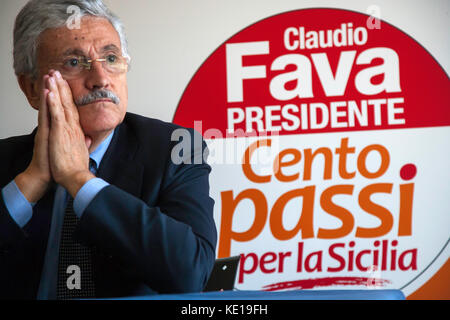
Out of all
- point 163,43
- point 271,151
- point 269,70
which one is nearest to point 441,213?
point 271,151

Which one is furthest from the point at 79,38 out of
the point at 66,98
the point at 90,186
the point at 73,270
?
the point at 73,270

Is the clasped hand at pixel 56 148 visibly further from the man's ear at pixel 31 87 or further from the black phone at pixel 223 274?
the black phone at pixel 223 274

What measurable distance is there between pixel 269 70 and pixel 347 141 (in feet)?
1.62

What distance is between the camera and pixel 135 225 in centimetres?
100

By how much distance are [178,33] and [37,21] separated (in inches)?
53.9

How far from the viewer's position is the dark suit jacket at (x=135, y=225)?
1001mm

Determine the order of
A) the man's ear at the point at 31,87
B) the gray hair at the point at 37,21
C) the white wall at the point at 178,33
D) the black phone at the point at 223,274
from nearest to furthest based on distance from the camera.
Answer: the gray hair at the point at 37,21, the man's ear at the point at 31,87, the black phone at the point at 223,274, the white wall at the point at 178,33

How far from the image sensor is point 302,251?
2441 mm

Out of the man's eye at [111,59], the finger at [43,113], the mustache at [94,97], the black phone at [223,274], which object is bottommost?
the black phone at [223,274]

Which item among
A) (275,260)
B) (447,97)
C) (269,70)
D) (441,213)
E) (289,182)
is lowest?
(275,260)

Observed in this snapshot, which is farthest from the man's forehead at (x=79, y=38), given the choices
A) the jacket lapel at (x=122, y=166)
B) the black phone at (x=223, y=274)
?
the black phone at (x=223, y=274)

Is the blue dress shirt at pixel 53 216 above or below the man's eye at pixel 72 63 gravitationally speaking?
below

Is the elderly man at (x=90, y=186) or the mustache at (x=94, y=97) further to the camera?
the mustache at (x=94, y=97)
